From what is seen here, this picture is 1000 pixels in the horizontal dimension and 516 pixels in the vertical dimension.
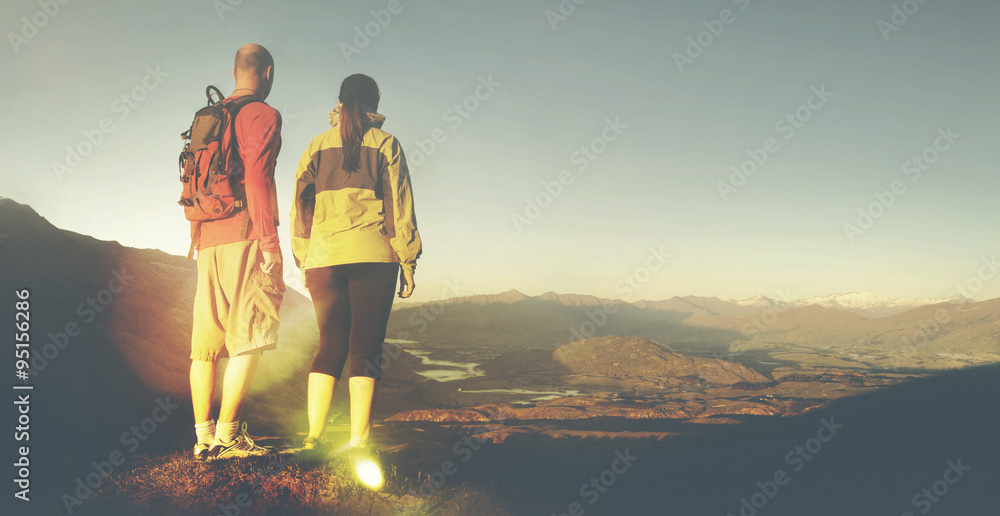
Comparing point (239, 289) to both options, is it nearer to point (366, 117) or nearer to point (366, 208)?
point (366, 208)

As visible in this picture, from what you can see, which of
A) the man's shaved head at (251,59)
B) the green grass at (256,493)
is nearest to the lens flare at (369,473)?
the green grass at (256,493)

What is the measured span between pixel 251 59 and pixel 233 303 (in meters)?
1.81

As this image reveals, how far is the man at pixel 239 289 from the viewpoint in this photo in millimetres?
3570

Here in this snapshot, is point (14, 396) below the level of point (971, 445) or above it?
above

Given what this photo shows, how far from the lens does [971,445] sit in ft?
26.1

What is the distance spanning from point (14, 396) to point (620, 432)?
8359 mm

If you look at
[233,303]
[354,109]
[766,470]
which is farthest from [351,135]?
[766,470]

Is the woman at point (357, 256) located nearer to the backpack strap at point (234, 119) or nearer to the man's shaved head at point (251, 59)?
the backpack strap at point (234, 119)

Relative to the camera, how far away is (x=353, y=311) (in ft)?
12.3

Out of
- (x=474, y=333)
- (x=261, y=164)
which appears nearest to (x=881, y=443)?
(x=261, y=164)

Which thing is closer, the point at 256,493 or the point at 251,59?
the point at 256,493

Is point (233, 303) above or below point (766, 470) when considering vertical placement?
above

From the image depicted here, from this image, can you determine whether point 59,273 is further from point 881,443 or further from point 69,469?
point 881,443

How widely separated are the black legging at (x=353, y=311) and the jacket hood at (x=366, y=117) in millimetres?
1095
